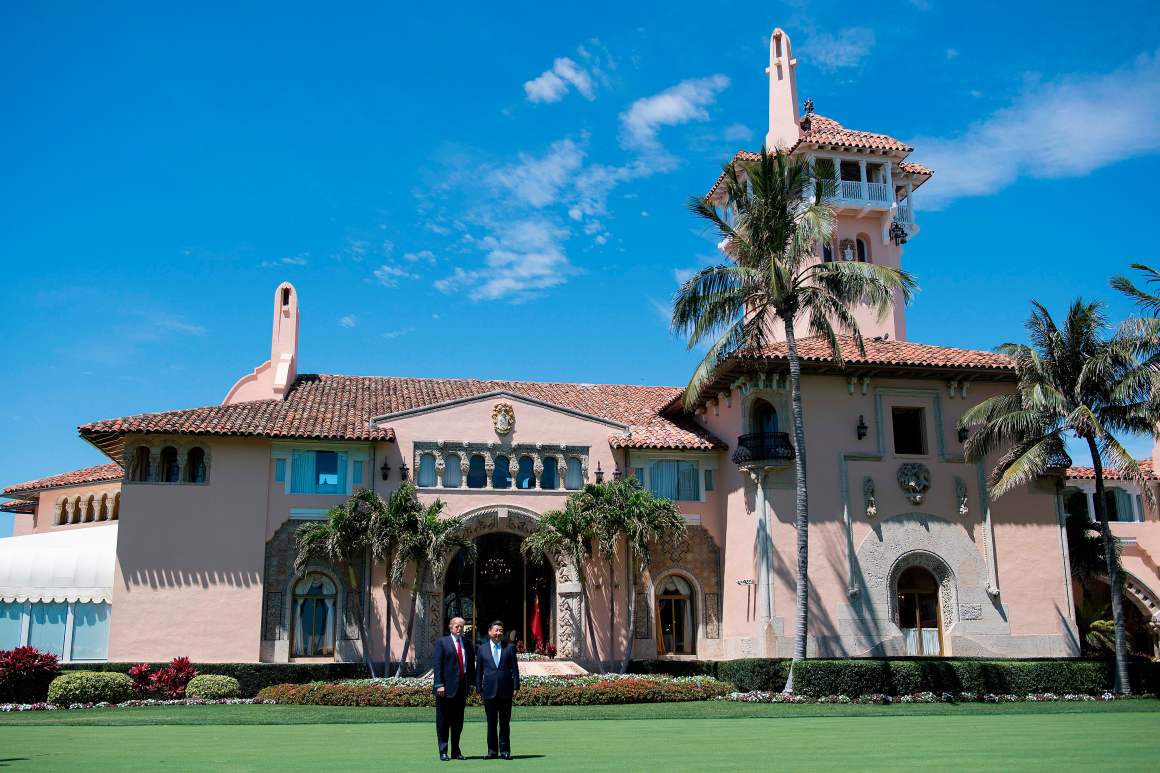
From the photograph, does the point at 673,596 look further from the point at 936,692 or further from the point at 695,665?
the point at 936,692

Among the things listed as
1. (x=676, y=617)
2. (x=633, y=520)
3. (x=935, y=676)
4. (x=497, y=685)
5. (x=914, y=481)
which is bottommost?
(x=935, y=676)

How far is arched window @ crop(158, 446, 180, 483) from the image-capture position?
30219mm

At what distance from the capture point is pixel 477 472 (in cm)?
3216

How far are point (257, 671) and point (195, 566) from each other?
360 cm

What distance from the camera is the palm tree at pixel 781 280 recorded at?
26234mm

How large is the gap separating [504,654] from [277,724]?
825 cm

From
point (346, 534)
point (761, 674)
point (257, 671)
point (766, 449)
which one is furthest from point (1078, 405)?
point (257, 671)

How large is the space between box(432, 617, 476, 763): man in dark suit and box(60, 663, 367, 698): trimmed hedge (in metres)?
17.3

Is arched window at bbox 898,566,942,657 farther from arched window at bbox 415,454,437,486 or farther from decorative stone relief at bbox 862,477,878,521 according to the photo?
arched window at bbox 415,454,437,486

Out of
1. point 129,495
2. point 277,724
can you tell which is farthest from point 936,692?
point 129,495

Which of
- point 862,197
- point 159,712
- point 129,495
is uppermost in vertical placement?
point 862,197

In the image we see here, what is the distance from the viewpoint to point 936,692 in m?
25.3

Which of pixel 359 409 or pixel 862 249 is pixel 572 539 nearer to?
pixel 359 409

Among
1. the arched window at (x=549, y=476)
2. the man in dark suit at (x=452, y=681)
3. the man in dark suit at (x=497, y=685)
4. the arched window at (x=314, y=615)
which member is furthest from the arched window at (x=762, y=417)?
the man in dark suit at (x=452, y=681)
